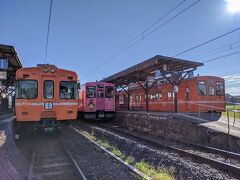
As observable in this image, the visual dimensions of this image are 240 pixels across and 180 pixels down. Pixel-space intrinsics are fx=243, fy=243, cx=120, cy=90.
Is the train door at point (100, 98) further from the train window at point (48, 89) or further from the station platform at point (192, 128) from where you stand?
the train window at point (48, 89)

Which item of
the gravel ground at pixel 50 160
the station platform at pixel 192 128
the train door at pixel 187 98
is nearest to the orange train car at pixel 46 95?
the gravel ground at pixel 50 160

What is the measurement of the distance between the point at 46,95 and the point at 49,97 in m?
0.15

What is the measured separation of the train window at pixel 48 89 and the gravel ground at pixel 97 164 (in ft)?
7.98

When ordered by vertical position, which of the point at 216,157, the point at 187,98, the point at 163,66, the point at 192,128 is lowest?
the point at 216,157

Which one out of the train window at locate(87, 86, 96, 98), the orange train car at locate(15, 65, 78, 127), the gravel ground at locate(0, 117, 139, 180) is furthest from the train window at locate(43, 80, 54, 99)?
the train window at locate(87, 86, 96, 98)

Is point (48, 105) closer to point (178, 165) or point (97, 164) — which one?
point (97, 164)

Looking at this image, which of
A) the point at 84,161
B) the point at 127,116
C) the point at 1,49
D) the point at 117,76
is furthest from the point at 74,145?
the point at 117,76

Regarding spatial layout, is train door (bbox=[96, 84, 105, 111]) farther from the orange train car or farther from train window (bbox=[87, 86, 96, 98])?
the orange train car

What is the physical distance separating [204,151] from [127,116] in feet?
34.6

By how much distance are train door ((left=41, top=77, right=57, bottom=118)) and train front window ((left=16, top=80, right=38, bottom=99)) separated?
367 mm

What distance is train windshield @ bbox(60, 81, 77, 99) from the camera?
10.6m

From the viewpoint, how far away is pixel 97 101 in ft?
65.0

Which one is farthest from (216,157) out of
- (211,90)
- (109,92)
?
(109,92)

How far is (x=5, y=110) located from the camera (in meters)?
34.0
